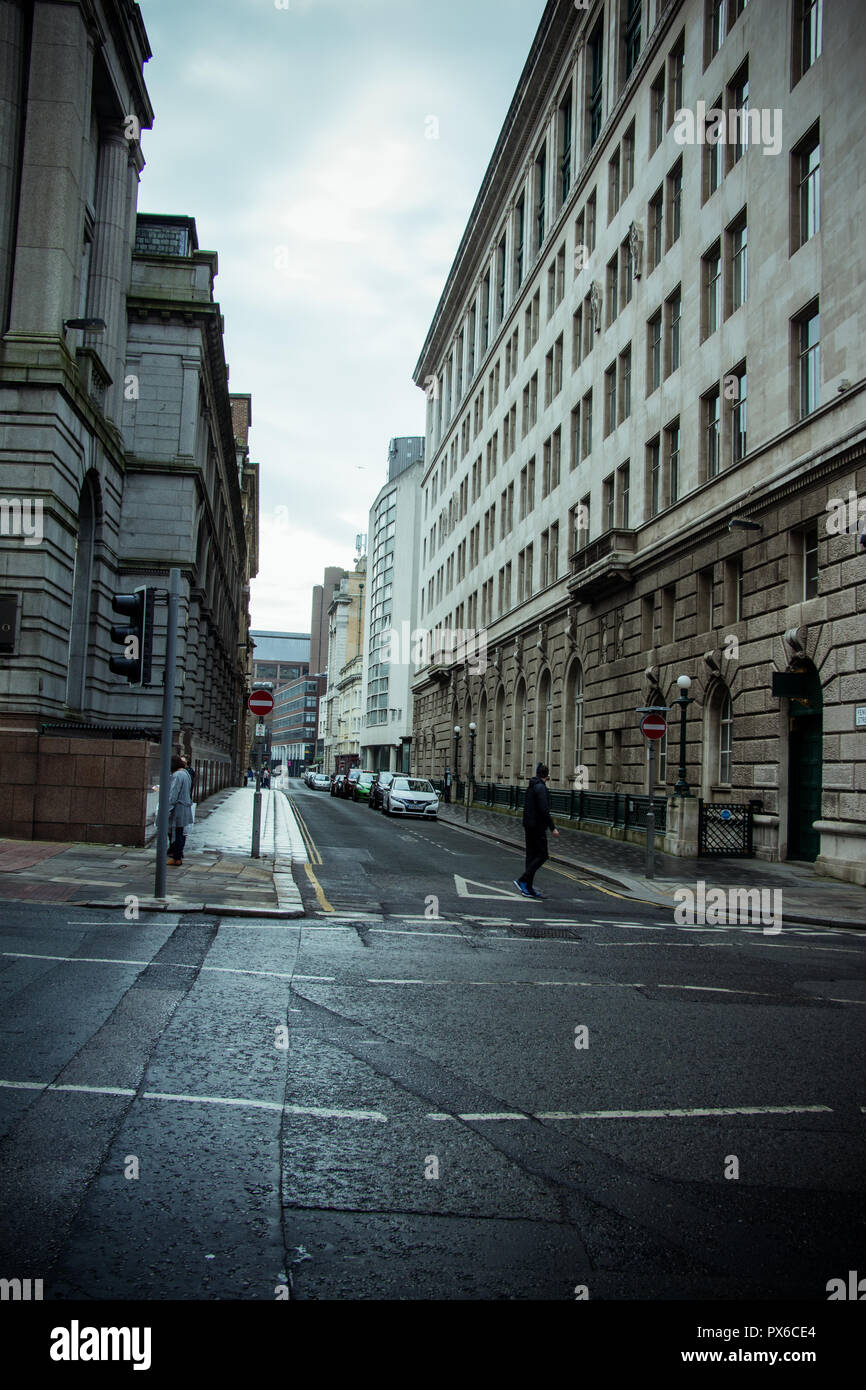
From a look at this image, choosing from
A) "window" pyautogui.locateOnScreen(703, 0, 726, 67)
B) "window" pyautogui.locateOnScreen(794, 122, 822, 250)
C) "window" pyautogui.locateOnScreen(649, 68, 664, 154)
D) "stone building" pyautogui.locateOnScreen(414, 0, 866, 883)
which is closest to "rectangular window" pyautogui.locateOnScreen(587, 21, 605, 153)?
"stone building" pyautogui.locateOnScreen(414, 0, 866, 883)

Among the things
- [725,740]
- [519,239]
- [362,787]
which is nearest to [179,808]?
[725,740]

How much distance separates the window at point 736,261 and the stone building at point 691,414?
0.06 m

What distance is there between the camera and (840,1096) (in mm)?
5586

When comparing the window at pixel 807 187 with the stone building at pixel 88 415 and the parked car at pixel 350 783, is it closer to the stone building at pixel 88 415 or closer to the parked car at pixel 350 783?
the stone building at pixel 88 415

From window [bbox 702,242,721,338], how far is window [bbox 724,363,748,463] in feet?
6.72

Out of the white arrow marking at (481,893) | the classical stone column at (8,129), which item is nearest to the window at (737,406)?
the white arrow marking at (481,893)

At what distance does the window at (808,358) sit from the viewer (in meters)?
21.8

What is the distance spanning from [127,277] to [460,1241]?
105 ft

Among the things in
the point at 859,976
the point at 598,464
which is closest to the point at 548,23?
the point at 598,464

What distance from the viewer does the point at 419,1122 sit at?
489 centimetres

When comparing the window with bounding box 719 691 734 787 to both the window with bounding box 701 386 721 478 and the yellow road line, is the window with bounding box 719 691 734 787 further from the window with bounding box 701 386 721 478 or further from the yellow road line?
the yellow road line

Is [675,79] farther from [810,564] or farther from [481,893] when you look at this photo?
[481,893]

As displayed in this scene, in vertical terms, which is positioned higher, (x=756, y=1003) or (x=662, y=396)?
(x=662, y=396)
